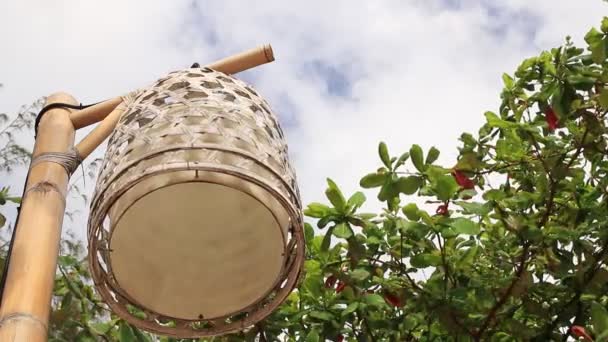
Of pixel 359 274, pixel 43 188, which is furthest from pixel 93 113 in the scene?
pixel 359 274

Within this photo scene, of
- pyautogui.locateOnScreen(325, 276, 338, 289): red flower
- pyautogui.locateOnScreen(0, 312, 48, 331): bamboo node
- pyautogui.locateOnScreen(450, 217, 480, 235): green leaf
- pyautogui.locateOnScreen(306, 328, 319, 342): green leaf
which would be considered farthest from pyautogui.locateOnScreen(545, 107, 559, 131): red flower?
pyautogui.locateOnScreen(0, 312, 48, 331): bamboo node

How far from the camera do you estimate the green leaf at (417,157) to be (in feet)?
5.37

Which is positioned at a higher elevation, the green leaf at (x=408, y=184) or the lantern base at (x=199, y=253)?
the green leaf at (x=408, y=184)

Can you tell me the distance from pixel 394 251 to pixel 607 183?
547mm

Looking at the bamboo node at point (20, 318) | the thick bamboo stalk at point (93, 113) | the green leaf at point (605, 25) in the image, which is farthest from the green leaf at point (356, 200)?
the bamboo node at point (20, 318)

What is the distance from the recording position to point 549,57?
2.04 metres

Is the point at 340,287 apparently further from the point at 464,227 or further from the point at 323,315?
the point at 464,227

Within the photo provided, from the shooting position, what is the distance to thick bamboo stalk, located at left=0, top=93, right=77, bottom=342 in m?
0.88

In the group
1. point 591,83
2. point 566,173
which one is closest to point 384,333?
point 566,173

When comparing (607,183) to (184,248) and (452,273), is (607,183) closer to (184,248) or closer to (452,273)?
(452,273)

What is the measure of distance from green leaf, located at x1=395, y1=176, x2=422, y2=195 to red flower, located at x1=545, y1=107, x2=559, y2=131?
1.61 ft

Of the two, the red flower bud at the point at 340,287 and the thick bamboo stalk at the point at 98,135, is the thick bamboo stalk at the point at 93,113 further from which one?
the red flower bud at the point at 340,287

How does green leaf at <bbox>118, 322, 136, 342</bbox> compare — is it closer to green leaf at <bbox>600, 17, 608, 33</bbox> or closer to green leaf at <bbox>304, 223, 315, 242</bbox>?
green leaf at <bbox>304, 223, 315, 242</bbox>

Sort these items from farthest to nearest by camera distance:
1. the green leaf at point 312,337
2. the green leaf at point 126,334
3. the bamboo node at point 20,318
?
the green leaf at point 312,337 → the green leaf at point 126,334 → the bamboo node at point 20,318
